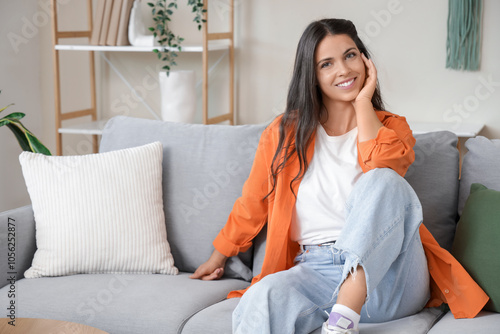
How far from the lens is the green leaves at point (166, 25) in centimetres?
273

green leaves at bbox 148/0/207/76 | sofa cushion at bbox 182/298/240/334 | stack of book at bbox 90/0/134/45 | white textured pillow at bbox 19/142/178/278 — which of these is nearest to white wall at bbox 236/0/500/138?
green leaves at bbox 148/0/207/76

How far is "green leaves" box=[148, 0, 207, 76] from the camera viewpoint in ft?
8.97

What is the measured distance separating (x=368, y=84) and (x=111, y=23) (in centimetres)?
167

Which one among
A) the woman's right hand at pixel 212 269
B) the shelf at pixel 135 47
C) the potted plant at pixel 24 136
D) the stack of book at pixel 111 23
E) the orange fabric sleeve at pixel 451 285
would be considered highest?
the stack of book at pixel 111 23

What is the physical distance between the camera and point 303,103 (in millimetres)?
1667

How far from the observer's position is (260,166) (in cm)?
169

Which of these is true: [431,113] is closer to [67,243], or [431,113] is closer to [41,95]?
[67,243]

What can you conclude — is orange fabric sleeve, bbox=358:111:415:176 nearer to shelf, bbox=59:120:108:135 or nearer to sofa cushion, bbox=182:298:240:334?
sofa cushion, bbox=182:298:240:334

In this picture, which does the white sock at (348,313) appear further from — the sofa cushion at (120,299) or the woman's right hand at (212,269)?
the woman's right hand at (212,269)

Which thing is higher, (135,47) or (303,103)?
(135,47)

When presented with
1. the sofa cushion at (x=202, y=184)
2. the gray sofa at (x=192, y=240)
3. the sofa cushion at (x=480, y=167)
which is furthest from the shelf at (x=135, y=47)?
the sofa cushion at (x=480, y=167)

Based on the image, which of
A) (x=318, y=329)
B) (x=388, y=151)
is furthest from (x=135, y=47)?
(x=318, y=329)

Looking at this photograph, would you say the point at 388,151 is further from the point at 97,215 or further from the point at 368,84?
the point at 97,215

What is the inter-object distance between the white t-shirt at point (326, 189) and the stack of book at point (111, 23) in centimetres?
158
